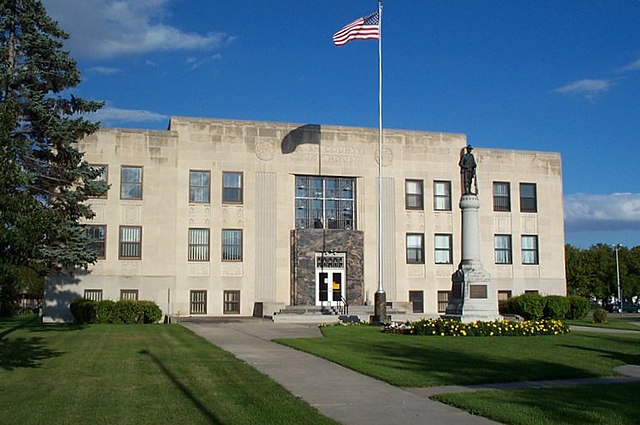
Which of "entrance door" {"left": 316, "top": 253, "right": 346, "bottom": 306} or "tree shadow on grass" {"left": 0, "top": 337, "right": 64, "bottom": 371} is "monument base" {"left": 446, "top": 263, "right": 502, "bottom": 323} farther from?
"tree shadow on grass" {"left": 0, "top": 337, "right": 64, "bottom": 371}

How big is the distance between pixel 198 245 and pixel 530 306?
64.6 feet

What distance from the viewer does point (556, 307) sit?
40781 millimetres

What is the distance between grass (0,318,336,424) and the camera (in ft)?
33.6

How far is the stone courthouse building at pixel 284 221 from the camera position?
1542 inches

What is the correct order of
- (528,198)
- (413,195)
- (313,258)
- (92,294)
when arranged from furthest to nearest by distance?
(528,198), (413,195), (313,258), (92,294)

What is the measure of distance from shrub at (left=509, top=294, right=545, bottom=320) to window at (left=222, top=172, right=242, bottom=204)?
17555mm

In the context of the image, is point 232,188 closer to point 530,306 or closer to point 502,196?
point 502,196

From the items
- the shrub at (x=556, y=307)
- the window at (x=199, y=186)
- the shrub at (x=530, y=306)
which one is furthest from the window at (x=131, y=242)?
the shrub at (x=556, y=307)

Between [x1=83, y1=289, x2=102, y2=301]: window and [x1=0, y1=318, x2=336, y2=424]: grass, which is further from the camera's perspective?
[x1=83, y1=289, x2=102, y2=301]: window

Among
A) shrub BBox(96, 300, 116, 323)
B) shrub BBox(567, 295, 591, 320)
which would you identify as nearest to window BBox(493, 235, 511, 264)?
shrub BBox(567, 295, 591, 320)

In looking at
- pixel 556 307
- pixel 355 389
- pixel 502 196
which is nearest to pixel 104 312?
pixel 355 389

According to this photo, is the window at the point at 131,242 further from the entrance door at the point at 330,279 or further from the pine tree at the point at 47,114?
the pine tree at the point at 47,114

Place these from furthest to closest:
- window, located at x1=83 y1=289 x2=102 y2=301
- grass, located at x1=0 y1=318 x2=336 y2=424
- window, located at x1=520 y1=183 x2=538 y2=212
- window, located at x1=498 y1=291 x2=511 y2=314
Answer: window, located at x1=520 y1=183 x2=538 y2=212, window, located at x1=498 y1=291 x2=511 y2=314, window, located at x1=83 y1=289 x2=102 y2=301, grass, located at x1=0 y1=318 x2=336 y2=424

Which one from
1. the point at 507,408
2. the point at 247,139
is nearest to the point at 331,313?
the point at 247,139
